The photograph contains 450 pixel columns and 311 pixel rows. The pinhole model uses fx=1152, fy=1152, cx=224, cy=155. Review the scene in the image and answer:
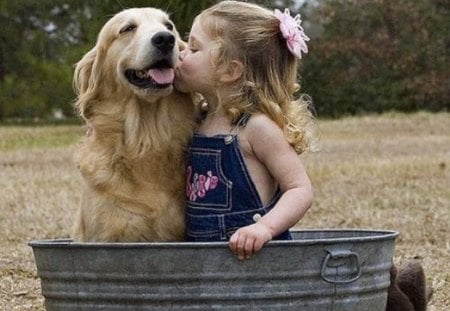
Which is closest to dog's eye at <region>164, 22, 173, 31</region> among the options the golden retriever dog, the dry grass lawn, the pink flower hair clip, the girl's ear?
the golden retriever dog

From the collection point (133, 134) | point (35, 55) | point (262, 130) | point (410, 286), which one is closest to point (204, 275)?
Result: point (262, 130)

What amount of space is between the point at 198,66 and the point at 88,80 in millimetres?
385

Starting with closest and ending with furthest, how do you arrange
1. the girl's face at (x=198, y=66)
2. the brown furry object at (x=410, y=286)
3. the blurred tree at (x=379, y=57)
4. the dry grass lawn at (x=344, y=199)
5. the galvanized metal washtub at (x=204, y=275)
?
1. the galvanized metal washtub at (x=204, y=275)
2. the girl's face at (x=198, y=66)
3. the brown furry object at (x=410, y=286)
4. the dry grass lawn at (x=344, y=199)
5. the blurred tree at (x=379, y=57)

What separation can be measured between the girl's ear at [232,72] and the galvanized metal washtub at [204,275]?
0.75m

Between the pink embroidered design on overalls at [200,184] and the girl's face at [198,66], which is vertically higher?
the girl's face at [198,66]

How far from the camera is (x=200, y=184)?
3441 millimetres

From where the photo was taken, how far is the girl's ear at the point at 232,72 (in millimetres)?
3592

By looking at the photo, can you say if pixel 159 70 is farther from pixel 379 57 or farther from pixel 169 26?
pixel 379 57

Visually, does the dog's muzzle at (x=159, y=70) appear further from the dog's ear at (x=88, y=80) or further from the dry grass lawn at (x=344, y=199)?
the dry grass lawn at (x=344, y=199)

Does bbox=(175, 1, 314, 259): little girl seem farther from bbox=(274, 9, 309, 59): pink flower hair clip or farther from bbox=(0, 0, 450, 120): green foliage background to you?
bbox=(0, 0, 450, 120): green foliage background

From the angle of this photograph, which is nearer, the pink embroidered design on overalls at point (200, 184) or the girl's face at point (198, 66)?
the pink embroidered design on overalls at point (200, 184)

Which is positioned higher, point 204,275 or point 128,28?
point 128,28

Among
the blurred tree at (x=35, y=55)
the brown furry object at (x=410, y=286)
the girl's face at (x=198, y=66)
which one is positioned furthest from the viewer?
the blurred tree at (x=35, y=55)

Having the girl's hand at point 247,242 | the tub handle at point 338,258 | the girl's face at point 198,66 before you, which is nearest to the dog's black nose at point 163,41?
the girl's face at point 198,66
